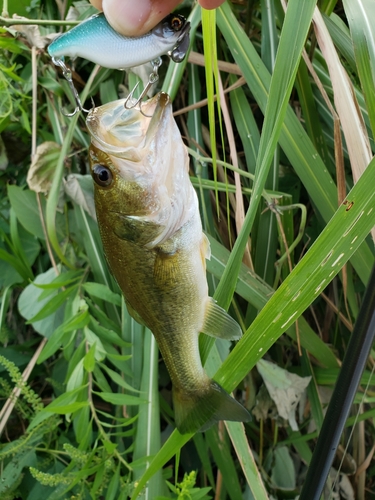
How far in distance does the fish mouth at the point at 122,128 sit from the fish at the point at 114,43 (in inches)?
2.9

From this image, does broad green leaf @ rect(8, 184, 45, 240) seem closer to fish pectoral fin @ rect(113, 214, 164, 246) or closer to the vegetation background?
the vegetation background

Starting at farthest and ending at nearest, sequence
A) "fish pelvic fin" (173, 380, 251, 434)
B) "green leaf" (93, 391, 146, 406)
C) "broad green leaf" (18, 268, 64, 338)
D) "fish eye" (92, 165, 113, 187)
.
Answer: "broad green leaf" (18, 268, 64, 338), "green leaf" (93, 391, 146, 406), "fish pelvic fin" (173, 380, 251, 434), "fish eye" (92, 165, 113, 187)

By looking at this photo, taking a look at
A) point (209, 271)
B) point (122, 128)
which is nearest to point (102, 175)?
point (122, 128)

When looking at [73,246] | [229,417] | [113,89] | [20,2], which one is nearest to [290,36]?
[229,417]

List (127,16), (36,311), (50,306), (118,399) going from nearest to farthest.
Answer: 1. (127,16)
2. (118,399)
3. (50,306)
4. (36,311)

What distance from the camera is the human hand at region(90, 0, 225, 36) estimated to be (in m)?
0.57

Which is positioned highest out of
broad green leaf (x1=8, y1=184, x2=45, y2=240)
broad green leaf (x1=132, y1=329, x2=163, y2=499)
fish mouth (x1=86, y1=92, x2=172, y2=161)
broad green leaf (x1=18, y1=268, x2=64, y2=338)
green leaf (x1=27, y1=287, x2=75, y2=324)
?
fish mouth (x1=86, y1=92, x2=172, y2=161)

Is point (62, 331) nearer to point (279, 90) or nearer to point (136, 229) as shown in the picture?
point (136, 229)

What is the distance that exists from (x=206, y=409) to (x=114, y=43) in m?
0.67

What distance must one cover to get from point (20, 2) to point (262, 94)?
0.91 meters

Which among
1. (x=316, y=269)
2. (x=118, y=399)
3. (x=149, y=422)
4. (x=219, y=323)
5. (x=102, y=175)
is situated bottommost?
(x=149, y=422)

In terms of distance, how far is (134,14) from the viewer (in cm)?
57

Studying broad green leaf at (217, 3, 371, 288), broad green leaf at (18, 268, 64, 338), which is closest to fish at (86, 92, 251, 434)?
broad green leaf at (217, 3, 371, 288)

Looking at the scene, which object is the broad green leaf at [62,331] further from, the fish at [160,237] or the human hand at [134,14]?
the human hand at [134,14]
